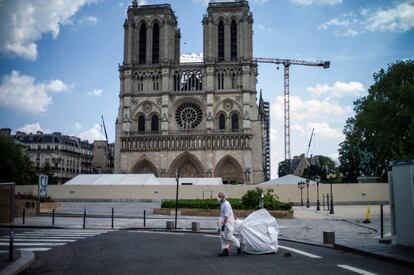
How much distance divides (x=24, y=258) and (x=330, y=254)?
6.79 metres

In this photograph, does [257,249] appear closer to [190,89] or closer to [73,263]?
[73,263]

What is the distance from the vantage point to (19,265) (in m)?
8.55

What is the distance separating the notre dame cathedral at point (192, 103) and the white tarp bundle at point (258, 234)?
50744 millimetres

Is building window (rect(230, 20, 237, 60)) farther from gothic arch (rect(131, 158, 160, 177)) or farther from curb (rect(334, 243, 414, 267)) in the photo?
curb (rect(334, 243, 414, 267))

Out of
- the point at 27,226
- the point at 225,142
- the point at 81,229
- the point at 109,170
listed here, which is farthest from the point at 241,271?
the point at 109,170

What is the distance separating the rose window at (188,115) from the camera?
66.2m

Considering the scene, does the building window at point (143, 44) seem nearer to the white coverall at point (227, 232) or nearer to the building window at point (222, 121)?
the building window at point (222, 121)

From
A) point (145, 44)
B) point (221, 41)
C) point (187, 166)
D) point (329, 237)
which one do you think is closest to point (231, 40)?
point (221, 41)

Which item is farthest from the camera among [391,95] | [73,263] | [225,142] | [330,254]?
[225,142]

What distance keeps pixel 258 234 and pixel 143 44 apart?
62.9 m

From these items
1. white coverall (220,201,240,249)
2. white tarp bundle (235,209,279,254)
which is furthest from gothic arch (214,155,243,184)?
white coverall (220,201,240,249)

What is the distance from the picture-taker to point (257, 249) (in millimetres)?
10688

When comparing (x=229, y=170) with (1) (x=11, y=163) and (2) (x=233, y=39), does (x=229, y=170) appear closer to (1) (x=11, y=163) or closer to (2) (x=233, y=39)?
(2) (x=233, y=39)

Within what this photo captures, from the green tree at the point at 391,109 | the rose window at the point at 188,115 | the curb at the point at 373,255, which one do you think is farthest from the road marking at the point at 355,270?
the rose window at the point at 188,115
